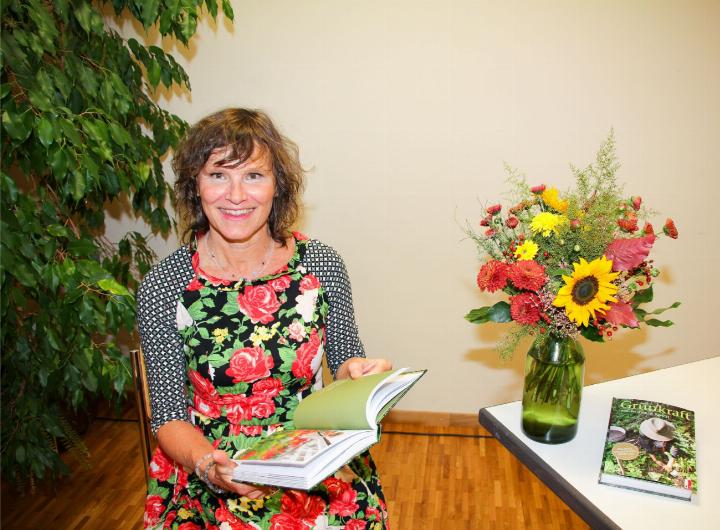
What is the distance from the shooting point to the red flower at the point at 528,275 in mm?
1164

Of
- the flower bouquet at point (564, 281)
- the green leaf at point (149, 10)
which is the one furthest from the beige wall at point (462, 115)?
the flower bouquet at point (564, 281)

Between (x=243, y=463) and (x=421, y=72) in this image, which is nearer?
(x=243, y=463)

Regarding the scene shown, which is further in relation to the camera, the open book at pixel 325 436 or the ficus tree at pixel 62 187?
the ficus tree at pixel 62 187

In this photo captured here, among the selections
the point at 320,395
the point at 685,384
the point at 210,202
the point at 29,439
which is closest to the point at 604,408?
the point at 685,384

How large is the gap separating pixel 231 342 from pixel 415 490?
4.16 feet

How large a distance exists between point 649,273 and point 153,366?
1.06m

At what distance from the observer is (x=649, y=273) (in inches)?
48.3

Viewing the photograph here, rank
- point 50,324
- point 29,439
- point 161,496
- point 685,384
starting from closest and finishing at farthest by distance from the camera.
Answer: 1. point 161,496
2. point 685,384
3. point 50,324
4. point 29,439

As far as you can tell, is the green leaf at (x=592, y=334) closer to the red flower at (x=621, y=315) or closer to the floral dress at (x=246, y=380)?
the red flower at (x=621, y=315)

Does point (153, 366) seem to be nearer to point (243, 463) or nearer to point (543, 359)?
point (243, 463)

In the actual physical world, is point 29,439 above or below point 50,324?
below

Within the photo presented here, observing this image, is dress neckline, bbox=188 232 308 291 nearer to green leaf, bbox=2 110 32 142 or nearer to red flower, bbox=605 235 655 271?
green leaf, bbox=2 110 32 142

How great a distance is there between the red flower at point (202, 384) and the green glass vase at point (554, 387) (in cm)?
69

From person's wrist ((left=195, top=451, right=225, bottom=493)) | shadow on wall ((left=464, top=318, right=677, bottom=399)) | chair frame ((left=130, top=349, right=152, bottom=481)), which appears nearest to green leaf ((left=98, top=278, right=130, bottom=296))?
chair frame ((left=130, top=349, right=152, bottom=481))
